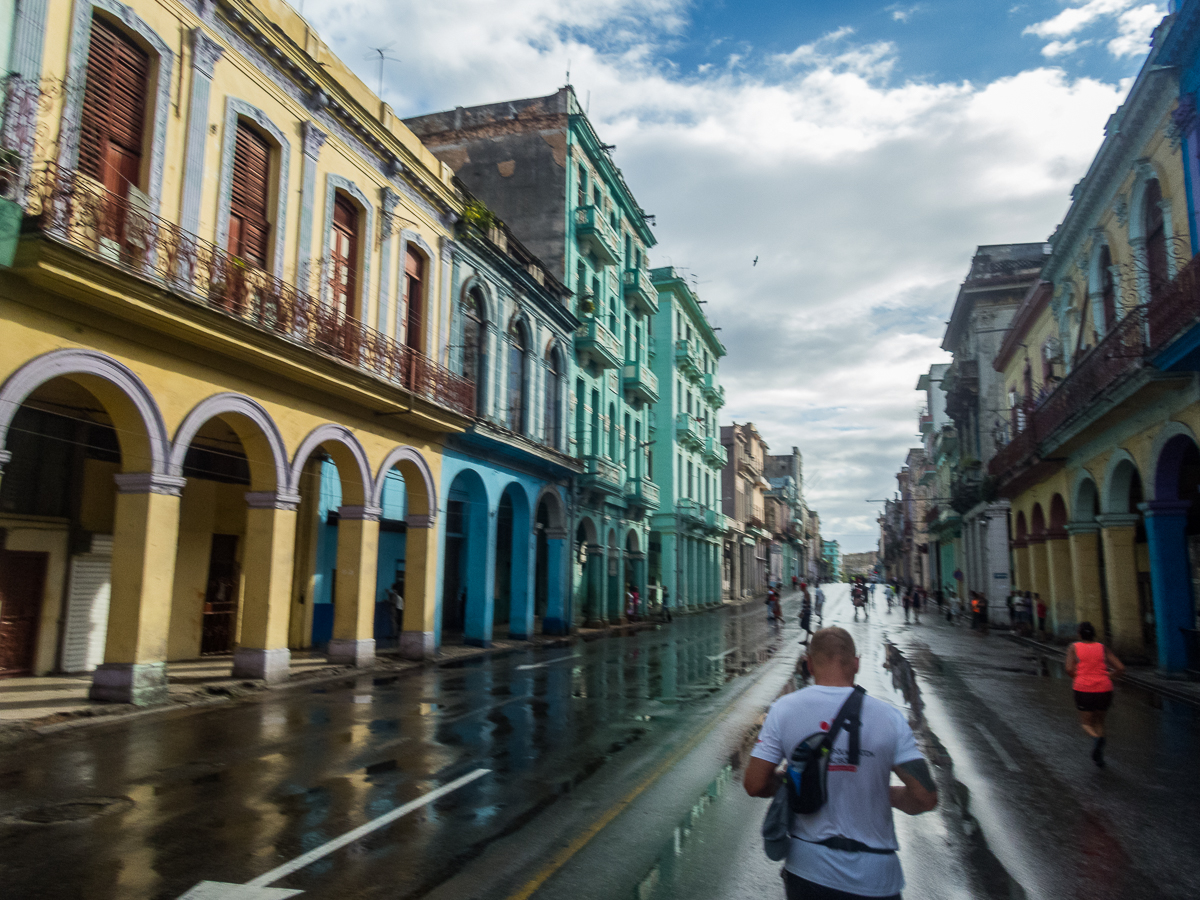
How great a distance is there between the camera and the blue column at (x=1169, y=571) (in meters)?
16.5

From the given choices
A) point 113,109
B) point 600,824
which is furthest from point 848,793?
point 113,109

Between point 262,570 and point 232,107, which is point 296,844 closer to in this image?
point 262,570

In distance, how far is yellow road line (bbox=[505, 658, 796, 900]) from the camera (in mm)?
5043

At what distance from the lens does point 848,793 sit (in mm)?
3025

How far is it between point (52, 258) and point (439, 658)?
11.6 meters

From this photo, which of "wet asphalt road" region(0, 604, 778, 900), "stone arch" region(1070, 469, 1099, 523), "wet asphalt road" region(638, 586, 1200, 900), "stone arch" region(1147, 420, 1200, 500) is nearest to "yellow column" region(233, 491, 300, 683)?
"wet asphalt road" region(0, 604, 778, 900)

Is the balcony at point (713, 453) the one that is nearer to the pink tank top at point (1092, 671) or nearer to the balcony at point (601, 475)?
the balcony at point (601, 475)

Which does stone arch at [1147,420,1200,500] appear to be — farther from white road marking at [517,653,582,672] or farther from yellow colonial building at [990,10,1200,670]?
white road marking at [517,653,582,672]

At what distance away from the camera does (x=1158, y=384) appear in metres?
15.3

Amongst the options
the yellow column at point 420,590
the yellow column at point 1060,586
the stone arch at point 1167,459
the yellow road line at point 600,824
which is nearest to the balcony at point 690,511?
the yellow column at point 1060,586

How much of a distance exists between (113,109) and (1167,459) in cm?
1908

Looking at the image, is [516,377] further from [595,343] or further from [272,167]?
[272,167]

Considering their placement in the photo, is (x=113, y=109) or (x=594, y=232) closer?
(x=113, y=109)

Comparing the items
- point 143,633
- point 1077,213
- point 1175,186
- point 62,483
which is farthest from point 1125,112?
point 62,483
